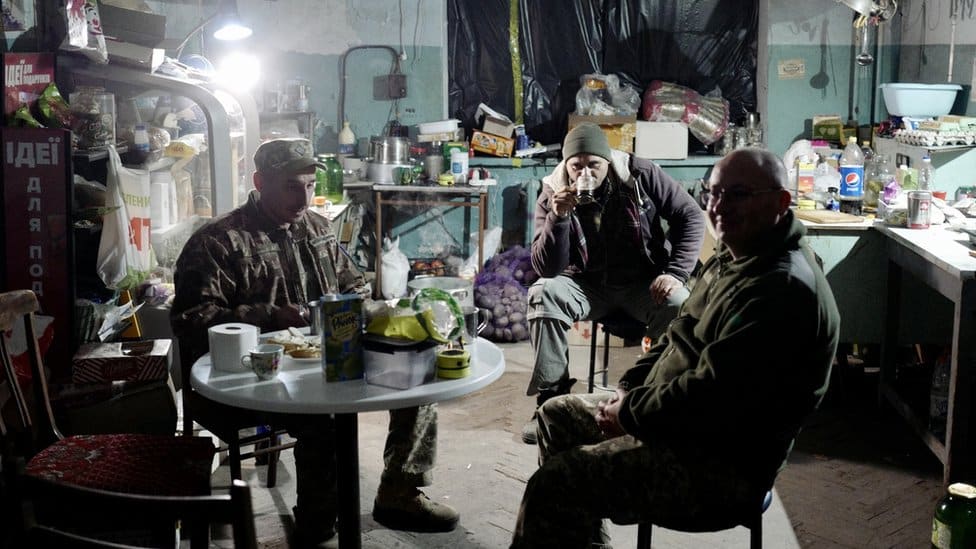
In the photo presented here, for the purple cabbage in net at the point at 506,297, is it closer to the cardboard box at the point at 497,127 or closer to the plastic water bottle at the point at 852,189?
the cardboard box at the point at 497,127

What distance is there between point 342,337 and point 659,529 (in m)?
1.56

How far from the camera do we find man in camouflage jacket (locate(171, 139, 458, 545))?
3186 millimetres

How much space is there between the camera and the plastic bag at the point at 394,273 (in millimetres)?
7004

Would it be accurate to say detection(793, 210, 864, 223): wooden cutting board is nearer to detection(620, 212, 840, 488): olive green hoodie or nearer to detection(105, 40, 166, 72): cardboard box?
detection(620, 212, 840, 488): olive green hoodie

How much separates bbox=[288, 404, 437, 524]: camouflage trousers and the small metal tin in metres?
2.49

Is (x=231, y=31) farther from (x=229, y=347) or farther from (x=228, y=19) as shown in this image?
(x=229, y=347)

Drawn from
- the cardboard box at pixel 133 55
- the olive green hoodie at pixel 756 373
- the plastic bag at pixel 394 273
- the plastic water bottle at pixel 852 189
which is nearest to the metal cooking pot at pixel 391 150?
the plastic bag at pixel 394 273

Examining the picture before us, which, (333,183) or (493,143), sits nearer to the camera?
(333,183)

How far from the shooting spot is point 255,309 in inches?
128

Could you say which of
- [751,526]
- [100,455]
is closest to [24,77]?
[100,455]

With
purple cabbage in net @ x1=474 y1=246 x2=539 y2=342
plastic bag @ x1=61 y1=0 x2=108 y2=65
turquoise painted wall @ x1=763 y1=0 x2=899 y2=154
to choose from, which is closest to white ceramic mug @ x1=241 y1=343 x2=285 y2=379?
plastic bag @ x1=61 y1=0 x2=108 y2=65

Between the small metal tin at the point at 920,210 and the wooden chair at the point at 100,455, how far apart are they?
3.29 metres

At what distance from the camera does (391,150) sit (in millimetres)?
6980

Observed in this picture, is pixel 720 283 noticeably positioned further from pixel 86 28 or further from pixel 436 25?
pixel 436 25
